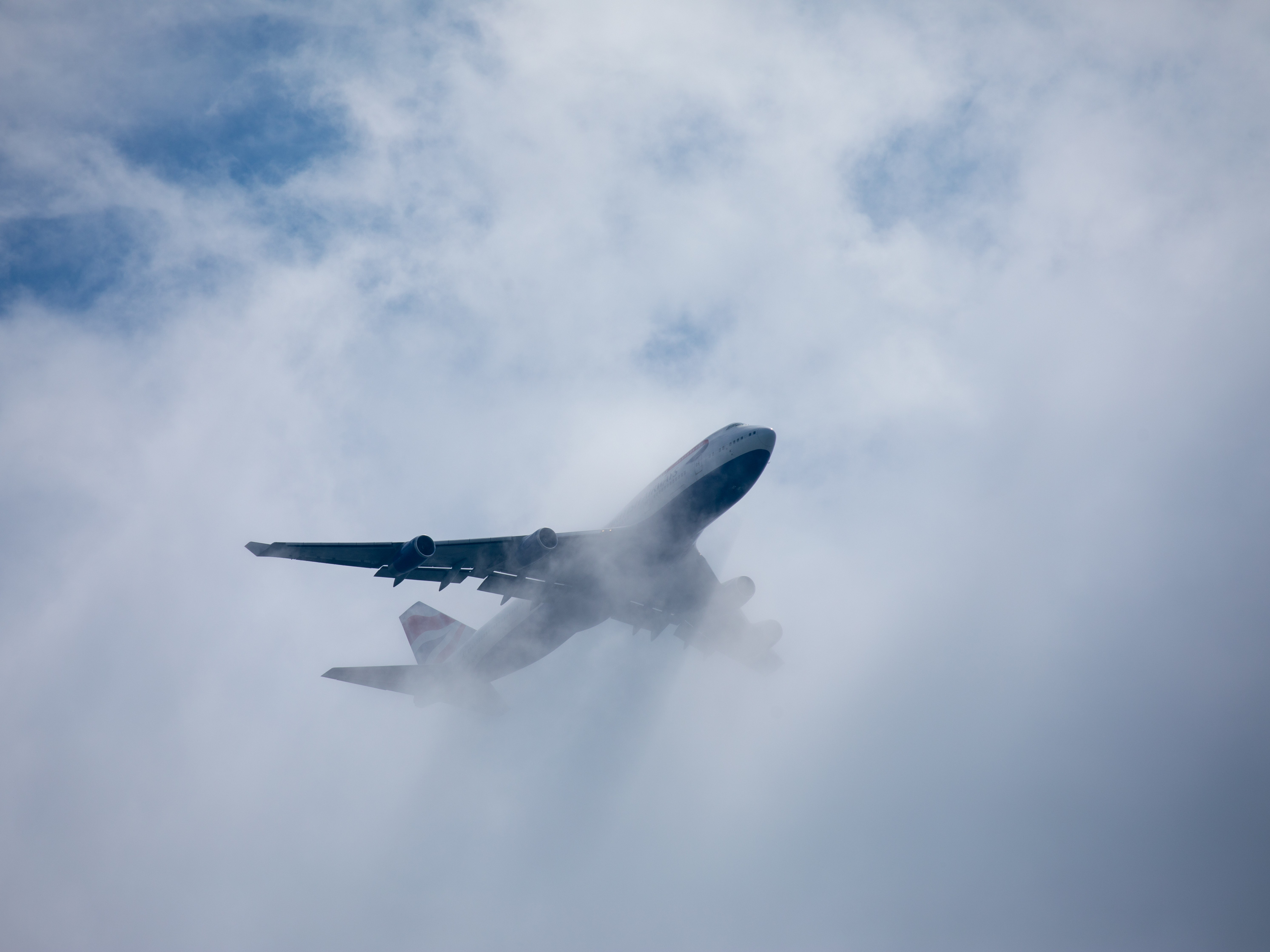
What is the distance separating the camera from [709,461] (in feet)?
114

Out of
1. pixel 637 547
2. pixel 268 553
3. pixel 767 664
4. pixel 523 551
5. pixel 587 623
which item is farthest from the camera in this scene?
pixel 767 664

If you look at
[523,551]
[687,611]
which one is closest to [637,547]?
[523,551]

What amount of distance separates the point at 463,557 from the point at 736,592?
576 inches

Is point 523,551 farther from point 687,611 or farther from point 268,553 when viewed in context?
point 687,611

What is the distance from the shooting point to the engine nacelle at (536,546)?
34250mm

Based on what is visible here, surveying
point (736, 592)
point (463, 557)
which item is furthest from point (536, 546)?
point (736, 592)

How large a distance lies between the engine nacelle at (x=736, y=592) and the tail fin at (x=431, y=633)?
619 inches

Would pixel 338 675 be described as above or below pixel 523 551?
above

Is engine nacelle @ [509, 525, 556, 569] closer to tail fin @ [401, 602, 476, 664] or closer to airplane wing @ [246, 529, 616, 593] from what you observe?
airplane wing @ [246, 529, 616, 593]

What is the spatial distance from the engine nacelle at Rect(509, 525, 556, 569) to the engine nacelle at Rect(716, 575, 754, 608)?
12.2 metres

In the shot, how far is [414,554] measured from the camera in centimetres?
3222

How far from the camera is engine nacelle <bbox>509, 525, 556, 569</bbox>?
112ft

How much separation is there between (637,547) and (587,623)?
6.46 m

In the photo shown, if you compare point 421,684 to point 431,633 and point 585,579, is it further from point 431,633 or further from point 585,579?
point 585,579
